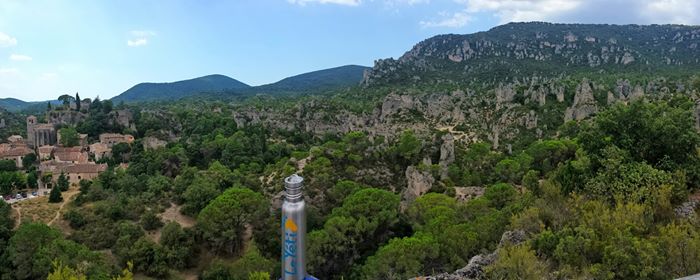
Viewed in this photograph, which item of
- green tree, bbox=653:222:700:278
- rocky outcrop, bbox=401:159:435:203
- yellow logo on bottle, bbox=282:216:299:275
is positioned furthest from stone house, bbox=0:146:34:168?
green tree, bbox=653:222:700:278

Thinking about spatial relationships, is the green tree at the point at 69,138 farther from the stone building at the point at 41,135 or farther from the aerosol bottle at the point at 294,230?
the aerosol bottle at the point at 294,230

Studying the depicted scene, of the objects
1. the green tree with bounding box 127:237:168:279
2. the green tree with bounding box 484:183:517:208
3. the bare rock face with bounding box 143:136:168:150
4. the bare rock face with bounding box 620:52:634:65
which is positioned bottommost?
the green tree with bounding box 127:237:168:279

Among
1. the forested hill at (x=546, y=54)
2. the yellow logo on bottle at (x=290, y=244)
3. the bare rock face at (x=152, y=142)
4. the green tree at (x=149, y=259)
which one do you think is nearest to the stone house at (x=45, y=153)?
the bare rock face at (x=152, y=142)

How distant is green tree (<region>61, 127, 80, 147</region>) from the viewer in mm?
50719

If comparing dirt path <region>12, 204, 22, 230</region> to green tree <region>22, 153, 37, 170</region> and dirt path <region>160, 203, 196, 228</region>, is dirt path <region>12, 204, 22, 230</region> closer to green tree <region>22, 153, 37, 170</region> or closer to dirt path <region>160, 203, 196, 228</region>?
dirt path <region>160, 203, 196, 228</region>

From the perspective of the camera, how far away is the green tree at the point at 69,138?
5072cm

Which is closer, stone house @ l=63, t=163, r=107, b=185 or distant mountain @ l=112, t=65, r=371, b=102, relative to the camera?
stone house @ l=63, t=163, r=107, b=185

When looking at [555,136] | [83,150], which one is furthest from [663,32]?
[83,150]

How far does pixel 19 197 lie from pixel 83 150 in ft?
51.6

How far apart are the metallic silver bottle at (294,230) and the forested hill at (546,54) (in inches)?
3714

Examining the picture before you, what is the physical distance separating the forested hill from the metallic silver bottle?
94337mm

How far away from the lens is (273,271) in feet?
66.1

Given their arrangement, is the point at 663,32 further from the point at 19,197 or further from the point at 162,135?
the point at 19,197

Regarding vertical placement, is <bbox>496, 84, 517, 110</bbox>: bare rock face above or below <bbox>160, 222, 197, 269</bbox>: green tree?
above
